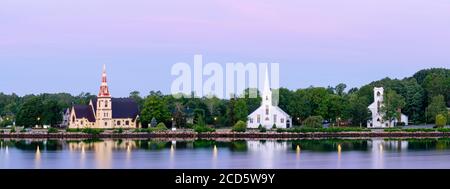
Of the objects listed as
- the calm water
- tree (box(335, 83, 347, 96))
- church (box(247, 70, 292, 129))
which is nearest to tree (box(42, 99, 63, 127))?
church (box(247, 70, 292, 129))

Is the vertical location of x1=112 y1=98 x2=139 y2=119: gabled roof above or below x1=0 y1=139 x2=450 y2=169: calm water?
above

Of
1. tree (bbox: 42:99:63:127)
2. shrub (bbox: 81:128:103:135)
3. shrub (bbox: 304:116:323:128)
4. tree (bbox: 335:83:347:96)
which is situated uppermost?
tree (bbox: 335:83:347:96)

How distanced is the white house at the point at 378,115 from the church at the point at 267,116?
6.82m

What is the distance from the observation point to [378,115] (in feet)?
251

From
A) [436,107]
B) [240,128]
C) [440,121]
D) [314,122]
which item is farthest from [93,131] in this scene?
[436,107]

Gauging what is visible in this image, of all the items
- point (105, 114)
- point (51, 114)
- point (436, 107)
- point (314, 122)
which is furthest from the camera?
point (105, 114)

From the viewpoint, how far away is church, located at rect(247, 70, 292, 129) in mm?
75125

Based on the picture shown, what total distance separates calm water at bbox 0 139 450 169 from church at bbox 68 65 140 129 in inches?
986

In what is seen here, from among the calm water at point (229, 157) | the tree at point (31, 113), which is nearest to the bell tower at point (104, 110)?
the tree at point (31, 113)

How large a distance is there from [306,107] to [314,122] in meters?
6.64

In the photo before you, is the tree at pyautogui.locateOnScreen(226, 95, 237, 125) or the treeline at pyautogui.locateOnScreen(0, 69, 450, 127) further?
the tree at pyautogui.locateOnScreen(226, 95, 237, 125)

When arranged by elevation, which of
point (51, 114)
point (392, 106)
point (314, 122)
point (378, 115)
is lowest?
point (314, 122)

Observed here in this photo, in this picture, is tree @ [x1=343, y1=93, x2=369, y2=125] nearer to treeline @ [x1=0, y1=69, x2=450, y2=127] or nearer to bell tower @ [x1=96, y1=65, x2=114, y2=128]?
treeline @ [x1=0, y1=69, x2=450, y2=127]

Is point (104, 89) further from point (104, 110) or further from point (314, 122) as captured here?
point (314, 122)
